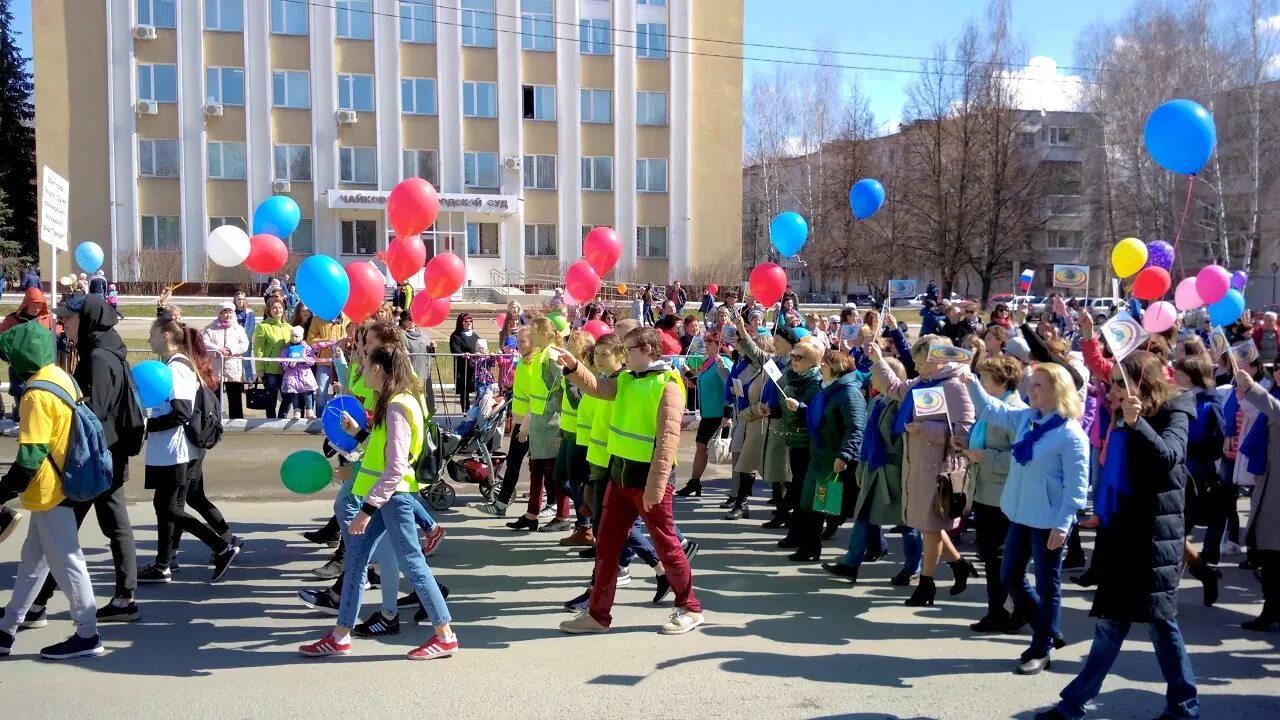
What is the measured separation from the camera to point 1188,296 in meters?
11.2

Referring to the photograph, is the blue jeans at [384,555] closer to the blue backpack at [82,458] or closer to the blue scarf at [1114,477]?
the blue backpack at [82,458]

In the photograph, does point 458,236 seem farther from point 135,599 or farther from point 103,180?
point 135,599

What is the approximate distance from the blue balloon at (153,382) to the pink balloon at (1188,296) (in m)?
9.96

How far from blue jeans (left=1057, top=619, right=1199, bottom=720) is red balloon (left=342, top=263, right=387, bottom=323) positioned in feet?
18.7

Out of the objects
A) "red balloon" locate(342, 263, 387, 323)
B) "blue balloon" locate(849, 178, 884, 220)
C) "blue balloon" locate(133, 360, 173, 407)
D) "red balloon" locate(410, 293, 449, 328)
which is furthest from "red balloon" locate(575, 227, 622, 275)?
"blue balloon" locate(133, 360, 173, 407)

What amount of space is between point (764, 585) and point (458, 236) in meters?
35.9

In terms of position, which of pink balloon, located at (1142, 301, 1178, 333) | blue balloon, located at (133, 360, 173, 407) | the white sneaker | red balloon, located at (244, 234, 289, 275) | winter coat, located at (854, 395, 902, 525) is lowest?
the white sneaker

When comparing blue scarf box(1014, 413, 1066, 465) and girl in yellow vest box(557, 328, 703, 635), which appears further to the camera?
girl in yellow vest box(557, 328, 703, 635)

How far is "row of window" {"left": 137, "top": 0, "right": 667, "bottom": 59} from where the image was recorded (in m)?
38.4

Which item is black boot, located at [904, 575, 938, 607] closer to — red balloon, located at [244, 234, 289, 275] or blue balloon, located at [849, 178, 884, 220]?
blue balloon, located at [849, 178, 884, 220]

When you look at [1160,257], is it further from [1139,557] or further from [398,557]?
[398,557]

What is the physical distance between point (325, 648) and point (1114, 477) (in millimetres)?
4171

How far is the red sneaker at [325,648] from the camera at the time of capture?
18.3 feet

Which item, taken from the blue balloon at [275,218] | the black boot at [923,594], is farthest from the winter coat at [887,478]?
the blue balloon at [275,218]
